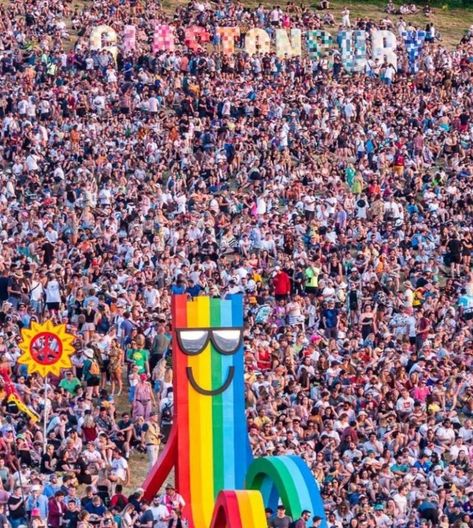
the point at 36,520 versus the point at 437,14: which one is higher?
the point at 437,14

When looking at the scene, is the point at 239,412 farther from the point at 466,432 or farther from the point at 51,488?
the point at 466,432

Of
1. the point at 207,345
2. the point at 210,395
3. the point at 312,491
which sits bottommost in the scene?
the point at 312,491

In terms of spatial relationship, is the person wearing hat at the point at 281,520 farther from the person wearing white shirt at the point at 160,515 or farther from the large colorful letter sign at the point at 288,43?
the large colorful letter sign at the point at 288,43

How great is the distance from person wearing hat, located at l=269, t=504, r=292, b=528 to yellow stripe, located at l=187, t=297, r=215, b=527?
3.49 meters

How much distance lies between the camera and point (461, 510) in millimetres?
35375

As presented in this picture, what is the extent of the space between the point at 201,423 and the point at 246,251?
484 inches

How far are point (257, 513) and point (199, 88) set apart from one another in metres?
28.5

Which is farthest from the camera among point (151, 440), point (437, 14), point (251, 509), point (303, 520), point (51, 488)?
point (437, 14)

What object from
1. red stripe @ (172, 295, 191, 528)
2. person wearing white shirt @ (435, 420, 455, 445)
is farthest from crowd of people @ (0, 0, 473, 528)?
red stripe @ (172, 295, 191, 528)

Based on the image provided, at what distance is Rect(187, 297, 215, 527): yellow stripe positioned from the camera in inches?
1357

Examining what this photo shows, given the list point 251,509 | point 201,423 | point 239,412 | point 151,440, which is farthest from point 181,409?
point 251,509

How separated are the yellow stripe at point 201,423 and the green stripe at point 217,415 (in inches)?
2.3

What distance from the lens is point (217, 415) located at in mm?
34594

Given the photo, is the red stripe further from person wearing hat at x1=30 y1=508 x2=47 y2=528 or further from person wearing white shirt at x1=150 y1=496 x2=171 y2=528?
person wearing hat at x1=30 y1=508 x2=47 y2=528
